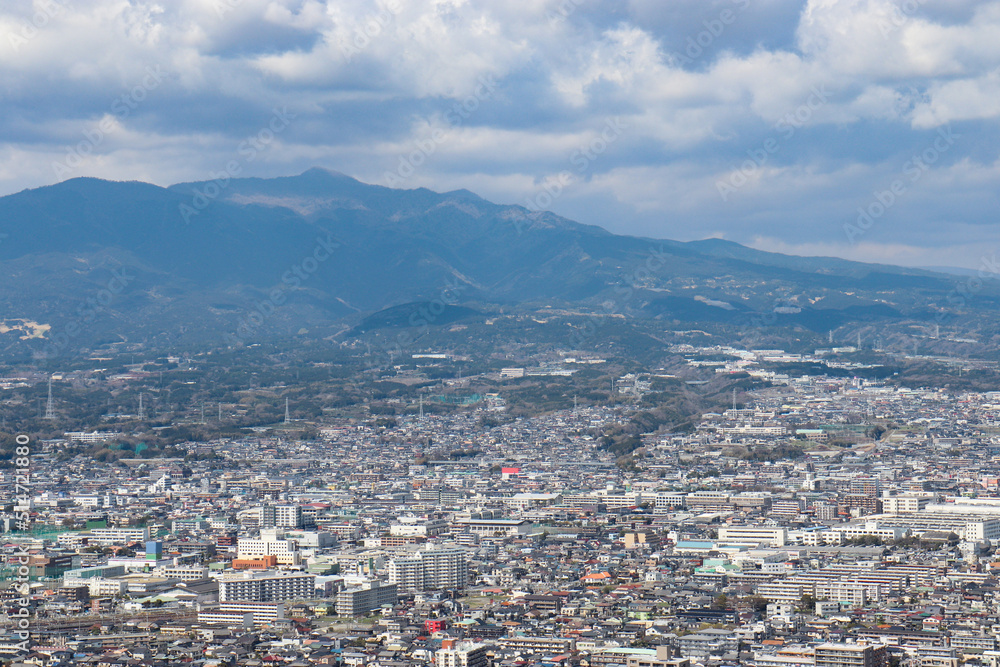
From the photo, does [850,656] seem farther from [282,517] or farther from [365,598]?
[282,517]

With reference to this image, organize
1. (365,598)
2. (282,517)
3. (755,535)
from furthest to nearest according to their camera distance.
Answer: (282,517)
(755,535)
(365,598)

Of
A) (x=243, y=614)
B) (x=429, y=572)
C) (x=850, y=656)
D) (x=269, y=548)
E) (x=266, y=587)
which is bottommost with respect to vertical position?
(x=850, y=656)

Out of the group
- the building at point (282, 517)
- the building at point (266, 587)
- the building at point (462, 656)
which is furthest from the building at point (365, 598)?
the building at point (282, 517)

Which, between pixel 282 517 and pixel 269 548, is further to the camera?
pixel 282 517

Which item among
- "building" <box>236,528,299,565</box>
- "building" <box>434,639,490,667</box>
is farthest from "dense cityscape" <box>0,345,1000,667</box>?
"building" <box>236,528,299,565</box>

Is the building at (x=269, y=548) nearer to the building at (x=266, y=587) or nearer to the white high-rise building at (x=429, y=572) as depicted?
the white high-rise building at (x=429, y=572)

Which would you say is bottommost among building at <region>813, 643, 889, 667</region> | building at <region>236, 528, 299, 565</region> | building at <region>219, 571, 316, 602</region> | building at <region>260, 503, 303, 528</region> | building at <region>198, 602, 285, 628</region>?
building at <region>813, 643, 889, 667</region>

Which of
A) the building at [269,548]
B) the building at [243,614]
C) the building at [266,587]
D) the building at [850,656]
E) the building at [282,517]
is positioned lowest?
the building at [850,656]

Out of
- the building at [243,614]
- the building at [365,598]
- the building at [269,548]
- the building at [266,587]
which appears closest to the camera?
the building at [243,614]

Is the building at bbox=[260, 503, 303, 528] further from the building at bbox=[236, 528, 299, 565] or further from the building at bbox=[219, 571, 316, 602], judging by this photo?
the building at bbox=[219, 571, 316, 602]

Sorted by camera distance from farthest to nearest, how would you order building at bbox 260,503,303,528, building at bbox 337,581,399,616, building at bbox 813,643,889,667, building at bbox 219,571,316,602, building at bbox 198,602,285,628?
building at bbox 260,503,303,528, building at bbox 219,571,316,602, building at bbox 337,581,399,616, building at bbox 198,602,285,628, building at bbox 813,643,889,667

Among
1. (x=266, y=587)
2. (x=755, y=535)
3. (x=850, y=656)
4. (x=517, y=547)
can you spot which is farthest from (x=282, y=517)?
(x=850, y=656)

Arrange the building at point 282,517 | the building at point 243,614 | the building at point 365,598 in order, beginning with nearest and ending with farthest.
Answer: the building at point 243,614, the building at point 365,598, the building at point 282,517
